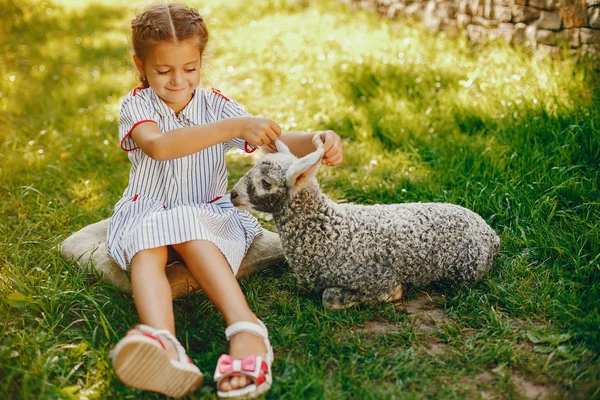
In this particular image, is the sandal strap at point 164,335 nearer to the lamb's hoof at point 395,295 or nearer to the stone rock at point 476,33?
the lamb's hoof at point 395,295

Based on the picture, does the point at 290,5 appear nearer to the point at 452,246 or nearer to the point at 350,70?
the point at 350,70

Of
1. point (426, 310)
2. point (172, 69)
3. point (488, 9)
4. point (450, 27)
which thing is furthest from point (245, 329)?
point (450, 27)

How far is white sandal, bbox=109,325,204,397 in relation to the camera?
199 centimetres

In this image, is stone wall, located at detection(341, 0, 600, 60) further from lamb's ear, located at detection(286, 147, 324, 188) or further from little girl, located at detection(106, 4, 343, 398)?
lamb's ear, located at detection(286, 147, 324, 188)

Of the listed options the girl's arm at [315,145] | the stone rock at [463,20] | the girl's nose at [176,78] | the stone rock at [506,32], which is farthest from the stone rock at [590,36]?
the girl's nose at [176,78]

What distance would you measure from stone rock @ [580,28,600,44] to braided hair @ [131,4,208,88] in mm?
3109

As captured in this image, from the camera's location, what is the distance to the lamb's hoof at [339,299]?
2.64m

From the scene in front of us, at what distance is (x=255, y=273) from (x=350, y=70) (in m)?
2.90

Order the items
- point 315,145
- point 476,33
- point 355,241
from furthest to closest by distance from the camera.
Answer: point 476,33 → point 315,145 → point 355,241

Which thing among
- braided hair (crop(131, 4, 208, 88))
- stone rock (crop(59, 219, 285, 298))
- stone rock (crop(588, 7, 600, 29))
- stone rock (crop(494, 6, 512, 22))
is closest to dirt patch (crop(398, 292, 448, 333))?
stone rock (crop(59, 219, 285, 298))

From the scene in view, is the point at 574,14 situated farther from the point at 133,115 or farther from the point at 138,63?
the point at 133,115

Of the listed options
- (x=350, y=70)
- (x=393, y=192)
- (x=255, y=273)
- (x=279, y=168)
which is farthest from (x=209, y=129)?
(x=350, y=70)

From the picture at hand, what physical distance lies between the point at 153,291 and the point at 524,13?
4.13 m

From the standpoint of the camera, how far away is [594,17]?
4.19 metres
